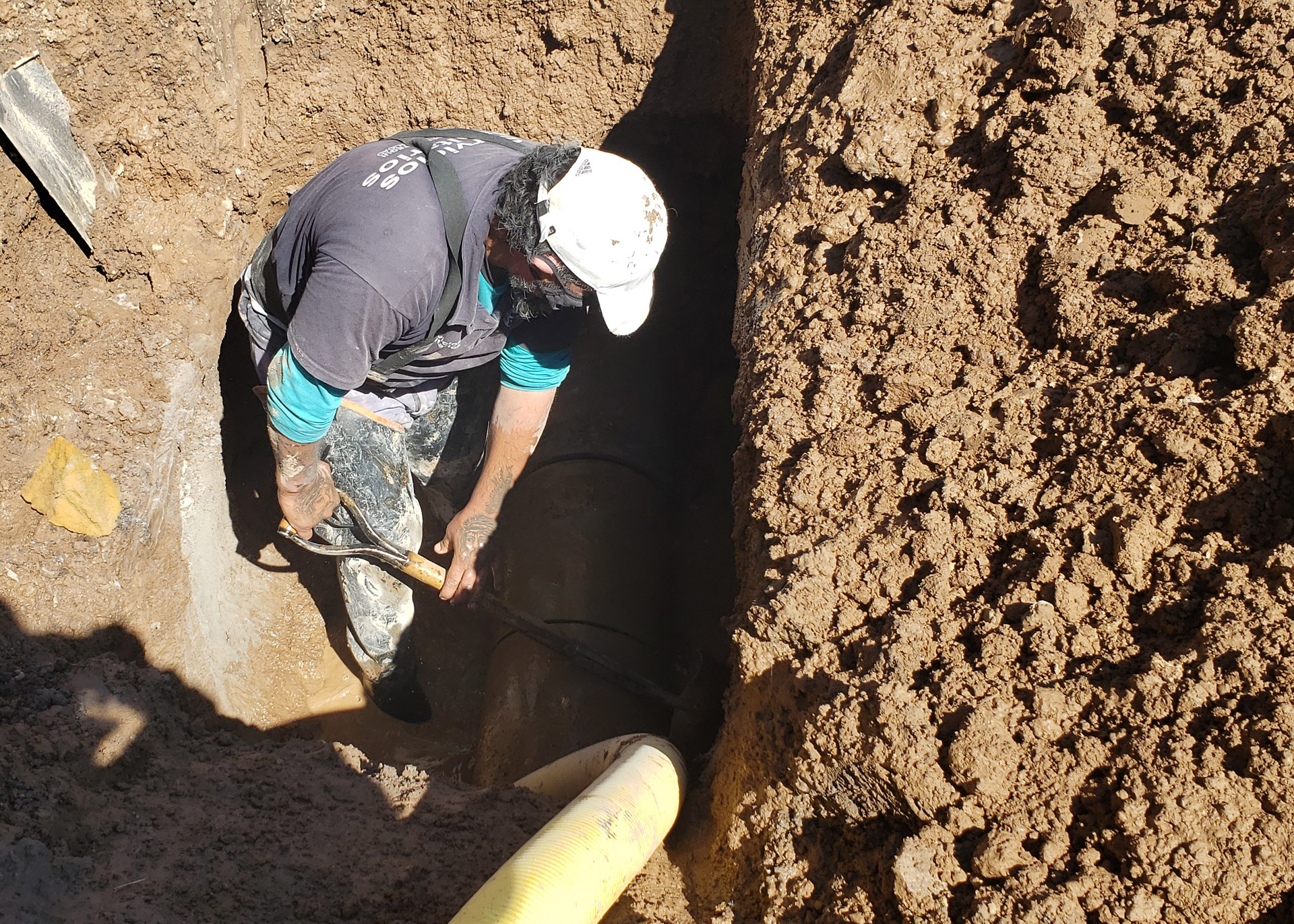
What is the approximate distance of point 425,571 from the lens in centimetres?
294

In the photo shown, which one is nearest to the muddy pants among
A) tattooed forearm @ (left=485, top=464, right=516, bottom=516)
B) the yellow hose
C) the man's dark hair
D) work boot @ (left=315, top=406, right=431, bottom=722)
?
work boot @ (left=315, top=406, right=431, bottom=722)

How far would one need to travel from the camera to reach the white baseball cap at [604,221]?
221 cm

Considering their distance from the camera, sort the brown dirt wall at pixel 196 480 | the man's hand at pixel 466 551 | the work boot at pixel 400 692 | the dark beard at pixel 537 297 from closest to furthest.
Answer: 1. the brown dirt wall at pixel 196 480
2. the dark beard at pixel 537 297
3. the man's hand at pixel 466 551
4. the work boot at pixel 400 692

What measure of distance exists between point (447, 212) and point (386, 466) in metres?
1.25

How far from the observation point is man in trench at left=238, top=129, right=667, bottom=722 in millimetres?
2205

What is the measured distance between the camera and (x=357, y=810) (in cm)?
209

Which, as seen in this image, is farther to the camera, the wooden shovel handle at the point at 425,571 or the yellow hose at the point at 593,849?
the wooden shovel handle at the point at 425,571

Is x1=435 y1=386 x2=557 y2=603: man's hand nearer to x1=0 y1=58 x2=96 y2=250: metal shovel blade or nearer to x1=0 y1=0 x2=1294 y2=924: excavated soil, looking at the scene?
x1=0 y1=0 x2=1294 y2=924: excavated soil

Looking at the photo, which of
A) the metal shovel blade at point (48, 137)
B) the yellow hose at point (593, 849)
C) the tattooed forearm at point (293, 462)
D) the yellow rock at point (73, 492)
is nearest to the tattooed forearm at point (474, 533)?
the tattooed forearm at point (293, 462)

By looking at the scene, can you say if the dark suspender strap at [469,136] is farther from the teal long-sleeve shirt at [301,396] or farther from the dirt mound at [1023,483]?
the dirt mound at [1023,483]

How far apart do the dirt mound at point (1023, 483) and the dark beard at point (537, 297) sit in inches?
24.1

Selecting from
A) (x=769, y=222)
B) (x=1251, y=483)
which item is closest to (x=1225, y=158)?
(x=1251, y=483)

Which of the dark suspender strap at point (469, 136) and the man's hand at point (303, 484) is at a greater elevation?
the dark suspender strap at point (469, 136)

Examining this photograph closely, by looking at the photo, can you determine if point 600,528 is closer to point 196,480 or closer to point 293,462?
point 293,462
